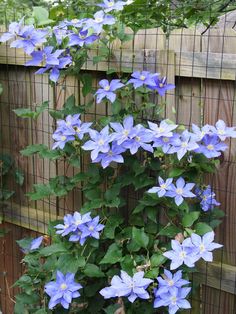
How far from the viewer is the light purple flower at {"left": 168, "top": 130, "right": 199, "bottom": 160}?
5.98ft

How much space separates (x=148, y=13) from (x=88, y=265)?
4.24ft

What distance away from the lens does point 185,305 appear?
1.80 meters

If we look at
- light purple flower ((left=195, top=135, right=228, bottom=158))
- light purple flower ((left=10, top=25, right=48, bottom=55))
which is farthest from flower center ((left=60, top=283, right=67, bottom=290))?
light purple flower ((left=10, top=25, right=48, bottom=55))

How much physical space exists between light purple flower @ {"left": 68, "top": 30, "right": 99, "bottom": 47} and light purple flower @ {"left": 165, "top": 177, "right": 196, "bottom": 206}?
73 cm

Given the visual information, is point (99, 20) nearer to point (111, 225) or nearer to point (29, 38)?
point (29, 38)

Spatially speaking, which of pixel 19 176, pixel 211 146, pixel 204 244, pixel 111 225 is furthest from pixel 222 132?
pixel 19 176

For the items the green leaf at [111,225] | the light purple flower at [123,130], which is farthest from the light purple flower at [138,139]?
the green leaf at [111,225]

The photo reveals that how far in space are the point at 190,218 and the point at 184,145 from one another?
0.31m

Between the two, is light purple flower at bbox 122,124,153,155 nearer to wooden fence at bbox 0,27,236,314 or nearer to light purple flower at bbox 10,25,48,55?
wooden fence at bbox 0,27,236,314

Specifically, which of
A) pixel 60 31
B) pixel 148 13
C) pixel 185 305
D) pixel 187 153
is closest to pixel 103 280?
pixel 185 305

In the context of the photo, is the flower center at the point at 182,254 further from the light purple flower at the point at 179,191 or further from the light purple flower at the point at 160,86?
the light purple flower at the point at 160,86

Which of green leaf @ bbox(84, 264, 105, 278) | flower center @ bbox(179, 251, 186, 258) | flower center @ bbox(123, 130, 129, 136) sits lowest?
→ green leaf @ bbox(84, 264, 105, 278)

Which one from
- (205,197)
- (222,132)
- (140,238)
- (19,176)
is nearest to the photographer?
(222,132)

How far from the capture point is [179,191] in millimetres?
1879
